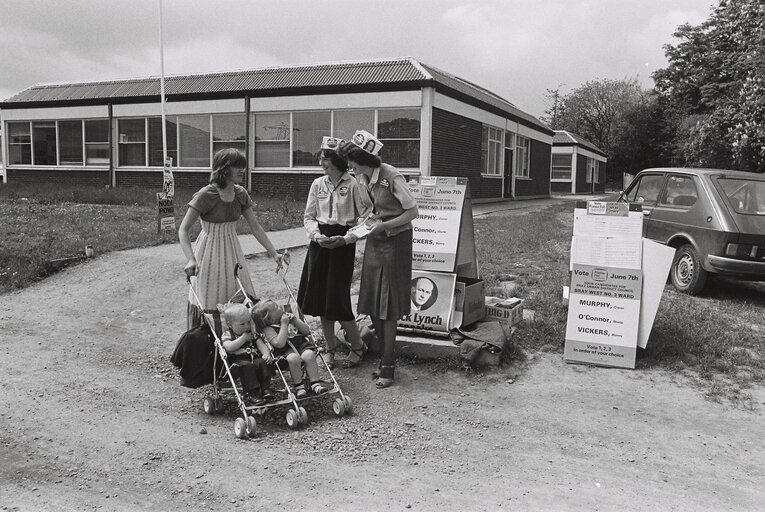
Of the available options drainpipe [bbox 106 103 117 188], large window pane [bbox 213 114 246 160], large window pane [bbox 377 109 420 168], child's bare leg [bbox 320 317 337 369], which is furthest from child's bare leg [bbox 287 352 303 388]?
drainpipe [bbox 106 103 117 188]

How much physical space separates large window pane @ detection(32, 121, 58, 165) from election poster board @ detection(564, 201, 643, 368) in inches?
1083

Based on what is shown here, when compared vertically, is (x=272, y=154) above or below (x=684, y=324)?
above

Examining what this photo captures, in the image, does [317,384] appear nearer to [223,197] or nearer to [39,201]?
[223,197]

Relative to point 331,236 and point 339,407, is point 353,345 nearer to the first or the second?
point 331,236

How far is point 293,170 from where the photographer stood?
23578mm

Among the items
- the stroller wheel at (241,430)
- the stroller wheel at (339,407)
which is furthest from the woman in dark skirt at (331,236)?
the stroller wheel at (241,430)

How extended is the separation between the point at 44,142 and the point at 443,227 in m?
27.5

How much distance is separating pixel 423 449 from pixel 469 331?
2.12 metres

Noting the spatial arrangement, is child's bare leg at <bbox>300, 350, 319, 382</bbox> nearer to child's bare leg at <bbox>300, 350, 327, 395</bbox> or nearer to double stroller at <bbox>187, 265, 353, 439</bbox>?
child's bare leg at <bbox>300, 350, 327, 395</bbox>

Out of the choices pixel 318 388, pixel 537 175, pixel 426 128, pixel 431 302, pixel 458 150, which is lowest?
pixel 318 388

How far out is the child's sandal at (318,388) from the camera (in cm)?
501

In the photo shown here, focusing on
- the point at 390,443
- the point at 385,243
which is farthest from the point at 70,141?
the point at 390,443

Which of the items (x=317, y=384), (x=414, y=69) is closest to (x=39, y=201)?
(x=414, y=69)

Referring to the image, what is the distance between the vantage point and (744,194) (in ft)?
29.2
